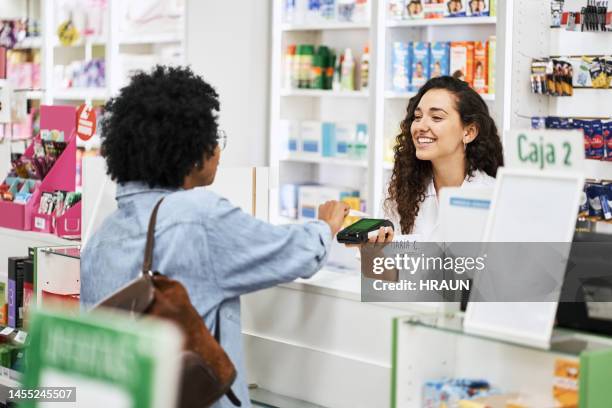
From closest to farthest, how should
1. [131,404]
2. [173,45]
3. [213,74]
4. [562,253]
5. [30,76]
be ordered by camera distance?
1. [131,404]
2. [562,253]
3. [213,74]
4. [173,45]
5. [30,76]

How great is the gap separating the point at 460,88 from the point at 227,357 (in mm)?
1837

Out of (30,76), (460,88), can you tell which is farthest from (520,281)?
(30,76)

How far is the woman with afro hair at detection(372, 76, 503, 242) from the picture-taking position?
3.60 metres

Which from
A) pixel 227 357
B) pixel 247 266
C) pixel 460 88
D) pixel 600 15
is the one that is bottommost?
pixel 227 357

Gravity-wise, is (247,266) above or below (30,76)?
below

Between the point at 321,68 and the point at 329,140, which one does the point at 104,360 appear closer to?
the point at 329,140

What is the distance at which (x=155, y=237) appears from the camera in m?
2.25

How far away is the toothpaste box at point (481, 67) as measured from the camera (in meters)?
5.04

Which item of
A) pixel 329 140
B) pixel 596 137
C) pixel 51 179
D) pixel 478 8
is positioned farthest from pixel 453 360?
pixel 329 140

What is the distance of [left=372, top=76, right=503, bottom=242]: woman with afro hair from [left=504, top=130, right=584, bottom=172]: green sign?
5.24 ft

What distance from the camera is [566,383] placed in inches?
76.2

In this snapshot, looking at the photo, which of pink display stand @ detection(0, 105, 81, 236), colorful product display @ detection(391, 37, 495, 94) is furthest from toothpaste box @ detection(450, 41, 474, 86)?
pink display stand @ detection(0, 105, 81, 236)

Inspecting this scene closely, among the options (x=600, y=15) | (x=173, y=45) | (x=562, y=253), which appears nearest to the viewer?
(x=562, y=253)

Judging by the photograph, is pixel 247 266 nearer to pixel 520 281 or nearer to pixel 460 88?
pixel 520 281
